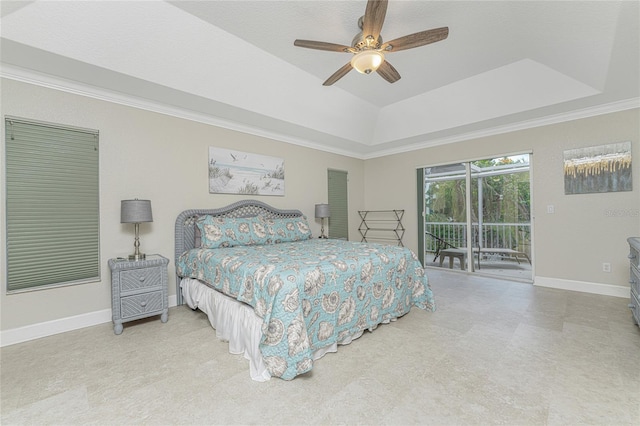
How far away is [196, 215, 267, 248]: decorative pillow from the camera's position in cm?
337

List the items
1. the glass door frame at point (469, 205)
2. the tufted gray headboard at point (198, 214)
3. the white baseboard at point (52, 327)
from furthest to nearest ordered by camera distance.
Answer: the glass door frame at point (469, 205) → the tufted gray headboard at point (198, 214) → the white baseboard at point (52, 327)

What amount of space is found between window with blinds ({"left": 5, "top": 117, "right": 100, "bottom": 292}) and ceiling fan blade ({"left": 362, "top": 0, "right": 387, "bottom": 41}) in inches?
116

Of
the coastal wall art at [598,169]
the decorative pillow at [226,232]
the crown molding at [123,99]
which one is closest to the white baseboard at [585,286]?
the coastal wall art at [598,169]

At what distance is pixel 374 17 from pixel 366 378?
98.4 inches

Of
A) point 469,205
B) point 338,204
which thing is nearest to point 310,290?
point 338,204

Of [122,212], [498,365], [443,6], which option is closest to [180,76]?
[122,212]

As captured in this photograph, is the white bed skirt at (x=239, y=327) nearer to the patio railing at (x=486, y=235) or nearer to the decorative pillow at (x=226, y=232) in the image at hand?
the decorative pillow at (x=226, y=232)

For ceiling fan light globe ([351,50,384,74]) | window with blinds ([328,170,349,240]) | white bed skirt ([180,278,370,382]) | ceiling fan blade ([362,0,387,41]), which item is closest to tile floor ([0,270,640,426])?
white bed skirt ([180,278,370,382])

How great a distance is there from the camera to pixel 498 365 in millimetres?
2014

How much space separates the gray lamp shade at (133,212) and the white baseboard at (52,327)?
1054mm

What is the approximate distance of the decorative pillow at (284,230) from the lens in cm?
391

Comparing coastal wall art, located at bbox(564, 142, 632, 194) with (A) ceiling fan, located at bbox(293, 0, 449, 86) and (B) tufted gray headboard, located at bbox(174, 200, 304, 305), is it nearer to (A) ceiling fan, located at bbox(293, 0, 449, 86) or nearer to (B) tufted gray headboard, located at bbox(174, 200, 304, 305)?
(A) ceiling fan, located at bbox(293, 0, 449, 86)

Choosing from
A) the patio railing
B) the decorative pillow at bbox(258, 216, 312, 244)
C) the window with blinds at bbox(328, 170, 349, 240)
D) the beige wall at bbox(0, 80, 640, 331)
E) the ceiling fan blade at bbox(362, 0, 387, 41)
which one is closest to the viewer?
the ceiling fan blade at bbox(362, 0, 387, 41)

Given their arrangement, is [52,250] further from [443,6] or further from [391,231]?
[391,231]
